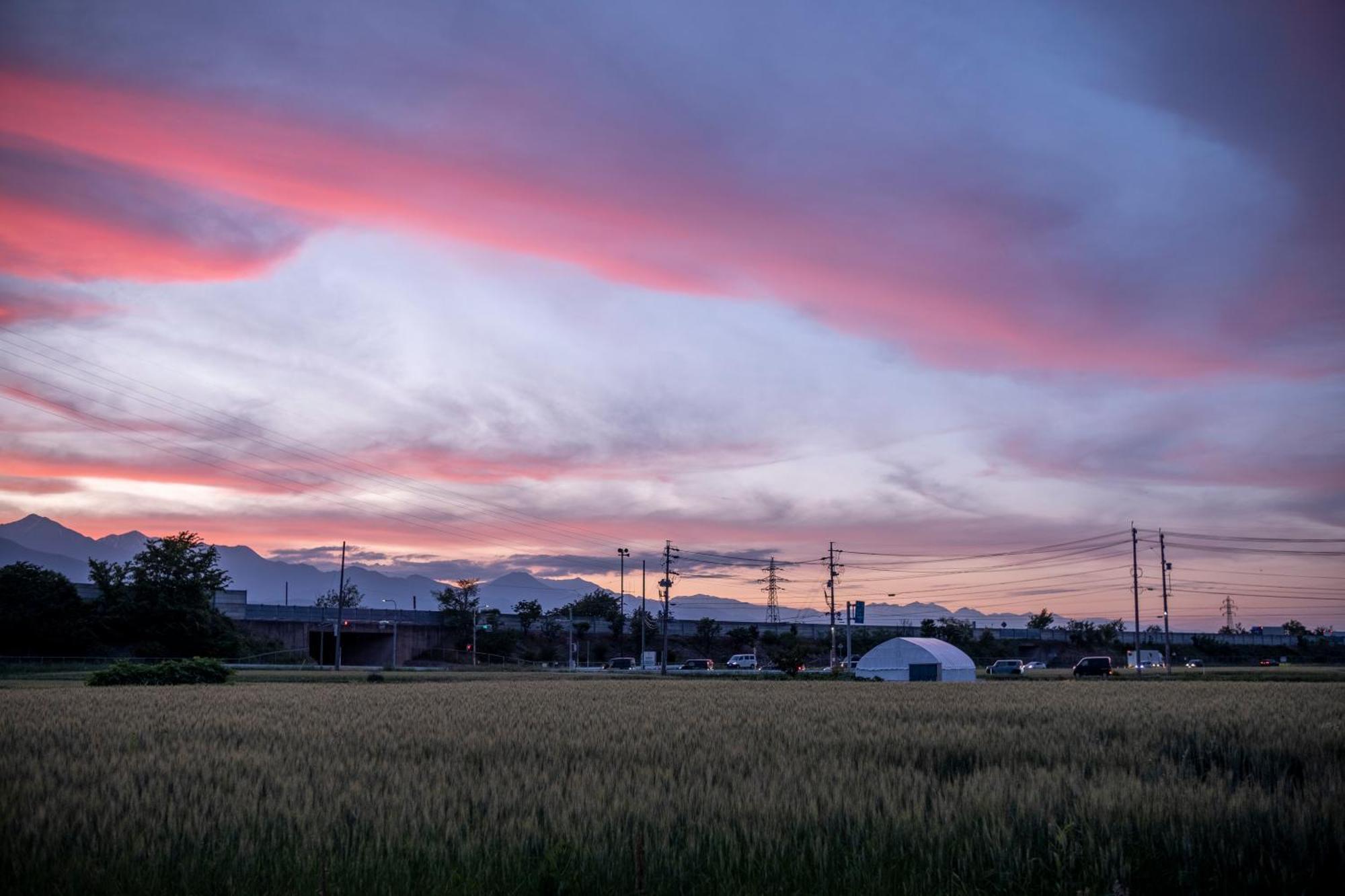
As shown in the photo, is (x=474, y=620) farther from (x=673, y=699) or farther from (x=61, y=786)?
(x=61, y=786)

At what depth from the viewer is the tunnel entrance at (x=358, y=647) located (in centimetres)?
11344

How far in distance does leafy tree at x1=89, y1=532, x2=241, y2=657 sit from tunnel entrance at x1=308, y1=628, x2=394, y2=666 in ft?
71.6

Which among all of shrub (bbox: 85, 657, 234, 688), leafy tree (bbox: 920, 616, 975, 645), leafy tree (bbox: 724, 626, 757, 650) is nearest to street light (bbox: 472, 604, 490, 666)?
leafy tree (bbox: 724, 626, 757, 650)

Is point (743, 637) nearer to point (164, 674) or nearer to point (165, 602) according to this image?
point (165, 602)

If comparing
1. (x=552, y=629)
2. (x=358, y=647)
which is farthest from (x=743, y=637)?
(x=358, y=647)

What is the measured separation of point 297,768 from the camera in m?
12.6

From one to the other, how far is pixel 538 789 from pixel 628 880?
11.0 ft

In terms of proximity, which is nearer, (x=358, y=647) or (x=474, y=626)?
(x=474, y=626)

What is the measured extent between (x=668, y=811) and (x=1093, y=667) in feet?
273

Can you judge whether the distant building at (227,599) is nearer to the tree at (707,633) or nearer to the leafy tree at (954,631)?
the tree at (707,633)

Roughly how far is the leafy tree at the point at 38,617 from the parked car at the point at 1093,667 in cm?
8980

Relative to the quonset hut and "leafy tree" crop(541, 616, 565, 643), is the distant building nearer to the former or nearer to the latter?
"leafy tree" crop(541, 616, 565, 643)

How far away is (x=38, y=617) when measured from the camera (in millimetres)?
82750

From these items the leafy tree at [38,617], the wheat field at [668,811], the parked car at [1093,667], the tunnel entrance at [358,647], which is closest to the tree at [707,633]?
the tunnel entrance at [358,647]
